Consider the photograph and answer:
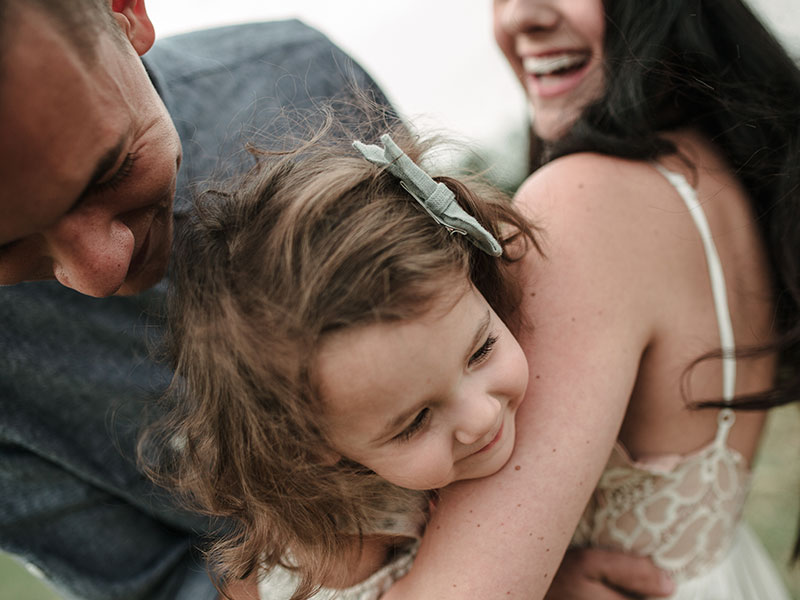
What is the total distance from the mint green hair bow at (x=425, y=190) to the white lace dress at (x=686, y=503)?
468 millimetres

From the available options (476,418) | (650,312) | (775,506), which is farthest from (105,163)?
(775,506)

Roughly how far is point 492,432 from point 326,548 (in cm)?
42

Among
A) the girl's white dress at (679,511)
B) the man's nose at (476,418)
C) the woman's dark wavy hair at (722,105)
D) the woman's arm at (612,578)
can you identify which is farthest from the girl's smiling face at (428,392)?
the woman's dark wavy hair at (722,105)

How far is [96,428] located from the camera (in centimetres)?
182

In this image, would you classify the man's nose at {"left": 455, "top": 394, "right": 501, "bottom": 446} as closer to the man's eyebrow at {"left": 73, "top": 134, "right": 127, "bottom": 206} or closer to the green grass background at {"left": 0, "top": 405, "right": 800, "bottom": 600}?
the man's eyebrow at {"left": 73, "top": 134, "right": 127, "bottom": 206}

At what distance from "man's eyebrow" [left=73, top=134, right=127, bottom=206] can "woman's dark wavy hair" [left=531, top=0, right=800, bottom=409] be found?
0.89 m

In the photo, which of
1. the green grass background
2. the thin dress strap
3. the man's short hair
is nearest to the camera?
the man's short hair

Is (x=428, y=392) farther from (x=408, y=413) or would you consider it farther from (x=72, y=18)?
(x=72, y=18)

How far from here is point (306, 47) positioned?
230cm

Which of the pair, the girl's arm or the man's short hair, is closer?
the man's short hair

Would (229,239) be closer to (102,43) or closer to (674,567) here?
(102,43)

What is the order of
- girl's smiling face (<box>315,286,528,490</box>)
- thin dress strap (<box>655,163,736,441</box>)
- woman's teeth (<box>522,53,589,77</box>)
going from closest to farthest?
girl's smiling face (<box>315,286,528,490</box>) < thin dress strap (<box>655,163,736,441</box>) < woman's teeth (<box>522,53,589,77</box>)

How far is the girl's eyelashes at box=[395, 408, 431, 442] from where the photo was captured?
3.91 ft

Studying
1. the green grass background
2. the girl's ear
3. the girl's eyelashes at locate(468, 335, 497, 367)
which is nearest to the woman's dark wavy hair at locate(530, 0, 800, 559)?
the girl's eyelashes at locate(468, 335, 497, 367)
